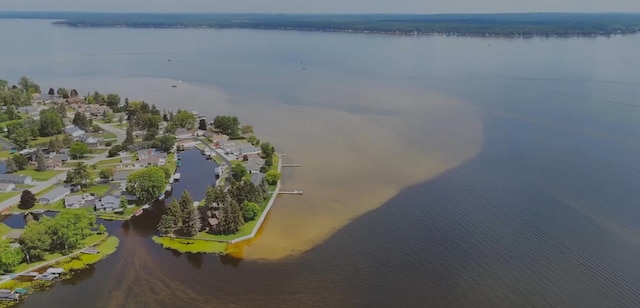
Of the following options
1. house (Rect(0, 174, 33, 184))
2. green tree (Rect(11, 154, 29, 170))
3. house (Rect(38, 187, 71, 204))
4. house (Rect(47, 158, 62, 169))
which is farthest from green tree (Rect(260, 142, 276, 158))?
green tree (Rect(11, 154, 29, 170))

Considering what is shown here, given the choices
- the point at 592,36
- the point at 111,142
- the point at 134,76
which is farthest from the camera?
the point at 592,36

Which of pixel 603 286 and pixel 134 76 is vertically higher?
pixel 134 76

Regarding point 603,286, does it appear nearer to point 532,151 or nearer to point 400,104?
point 532,151

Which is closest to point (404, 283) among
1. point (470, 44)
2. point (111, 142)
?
point (111, 142)

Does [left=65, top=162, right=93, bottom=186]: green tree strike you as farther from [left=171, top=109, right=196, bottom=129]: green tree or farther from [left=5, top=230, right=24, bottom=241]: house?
[left=171, top=109, right=196, bottom=129]: green tree

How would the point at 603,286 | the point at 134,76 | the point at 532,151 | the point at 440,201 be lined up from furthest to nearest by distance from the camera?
the point at 134,76
the point at 532,151
the point at 440,201
the point at 603,286

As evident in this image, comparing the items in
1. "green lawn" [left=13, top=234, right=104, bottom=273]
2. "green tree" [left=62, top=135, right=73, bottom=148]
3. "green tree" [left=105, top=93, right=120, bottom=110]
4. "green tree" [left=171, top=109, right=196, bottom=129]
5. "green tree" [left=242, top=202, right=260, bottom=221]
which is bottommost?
"green lawn" [left=13, top=234, right=104, bottom=273]
